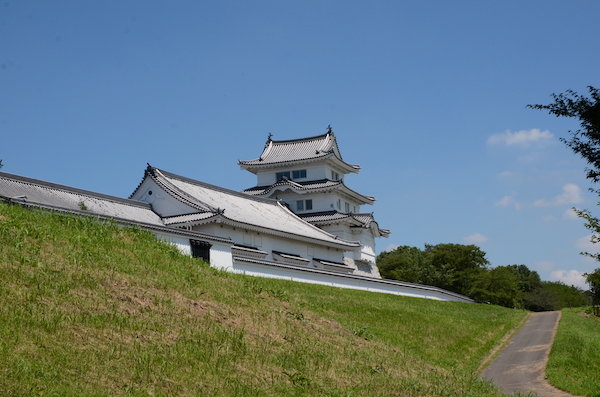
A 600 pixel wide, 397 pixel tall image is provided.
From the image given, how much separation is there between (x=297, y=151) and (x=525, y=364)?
4215 centimetres

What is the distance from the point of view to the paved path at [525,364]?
16.5 m

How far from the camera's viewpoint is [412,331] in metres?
22.5

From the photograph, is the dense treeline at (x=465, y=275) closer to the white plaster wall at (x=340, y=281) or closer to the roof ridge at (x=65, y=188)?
the white plaster wall at (x=340, y=281)

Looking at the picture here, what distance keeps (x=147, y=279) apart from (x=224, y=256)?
11.9m

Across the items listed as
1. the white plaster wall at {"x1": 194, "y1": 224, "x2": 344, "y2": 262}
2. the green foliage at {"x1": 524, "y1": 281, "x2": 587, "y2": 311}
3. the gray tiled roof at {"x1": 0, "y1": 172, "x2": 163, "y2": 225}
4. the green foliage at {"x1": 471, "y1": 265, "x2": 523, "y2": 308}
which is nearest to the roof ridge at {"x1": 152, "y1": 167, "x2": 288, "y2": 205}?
the gray tiled roof at {"x1": 0, "y1": 172, "x2": 163, "y2": 225}

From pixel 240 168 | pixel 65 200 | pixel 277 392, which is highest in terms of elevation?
pixel 240 168

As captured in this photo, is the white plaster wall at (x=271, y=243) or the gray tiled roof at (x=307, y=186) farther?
the gray tiled roof at (x=307, y=186)

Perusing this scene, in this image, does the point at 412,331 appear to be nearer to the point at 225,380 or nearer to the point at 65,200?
the point at 225,380

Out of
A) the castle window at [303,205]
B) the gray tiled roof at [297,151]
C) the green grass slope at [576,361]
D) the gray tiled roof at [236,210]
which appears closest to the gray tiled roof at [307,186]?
the castle window at [303,205]

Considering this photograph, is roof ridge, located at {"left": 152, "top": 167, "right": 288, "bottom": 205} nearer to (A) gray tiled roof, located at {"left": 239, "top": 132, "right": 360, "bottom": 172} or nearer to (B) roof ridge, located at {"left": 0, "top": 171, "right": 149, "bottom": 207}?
(B) roof ridge, located at {"left": 0, "top": 171, "right": 149, "bottom": 207}

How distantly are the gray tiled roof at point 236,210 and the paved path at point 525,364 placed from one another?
17.1m

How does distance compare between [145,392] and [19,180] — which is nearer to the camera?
[145,392]

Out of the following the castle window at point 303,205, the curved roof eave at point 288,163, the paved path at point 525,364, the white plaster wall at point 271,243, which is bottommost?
the paved path at point 525,364

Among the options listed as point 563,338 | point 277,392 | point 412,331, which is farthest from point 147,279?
point 563,338
